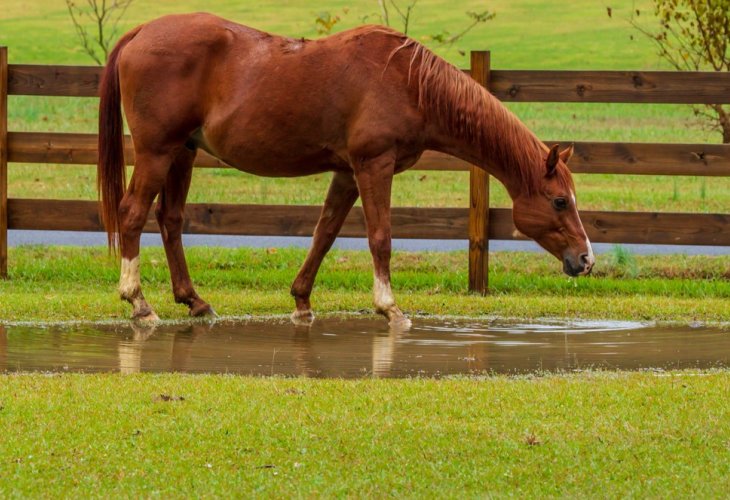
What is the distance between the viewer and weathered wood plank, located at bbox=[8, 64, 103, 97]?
11133mm

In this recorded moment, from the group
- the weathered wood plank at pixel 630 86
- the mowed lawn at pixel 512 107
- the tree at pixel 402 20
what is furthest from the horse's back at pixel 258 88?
the mowed lawn at pixel 512 107

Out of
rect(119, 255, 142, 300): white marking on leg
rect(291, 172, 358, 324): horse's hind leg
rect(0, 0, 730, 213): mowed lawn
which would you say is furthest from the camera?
rect(0, 0, 730, 213): mowed lawn

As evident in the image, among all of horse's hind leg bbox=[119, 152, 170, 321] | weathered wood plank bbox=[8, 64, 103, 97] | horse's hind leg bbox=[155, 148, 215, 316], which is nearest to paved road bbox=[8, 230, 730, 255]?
weathered wood plank bbox=[8, 64, 103, 97]

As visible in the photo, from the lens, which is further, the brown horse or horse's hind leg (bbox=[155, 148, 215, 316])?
horse's hind leg (bbox=[155, 148, 215, 316])

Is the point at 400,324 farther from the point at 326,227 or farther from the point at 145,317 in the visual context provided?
the point at 145,317

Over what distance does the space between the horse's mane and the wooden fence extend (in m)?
1.46

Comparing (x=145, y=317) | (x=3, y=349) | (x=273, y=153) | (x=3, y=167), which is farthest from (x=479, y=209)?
(x=3, y=349)

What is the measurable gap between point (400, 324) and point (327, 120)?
4.68ft

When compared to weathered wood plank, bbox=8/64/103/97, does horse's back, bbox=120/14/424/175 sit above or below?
above

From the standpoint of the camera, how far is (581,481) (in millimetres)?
5137

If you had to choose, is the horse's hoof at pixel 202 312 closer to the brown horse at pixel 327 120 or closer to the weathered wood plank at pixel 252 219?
the brown horse at pixel 327 120

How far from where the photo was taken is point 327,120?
898cm

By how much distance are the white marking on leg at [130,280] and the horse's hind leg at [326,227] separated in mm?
1067

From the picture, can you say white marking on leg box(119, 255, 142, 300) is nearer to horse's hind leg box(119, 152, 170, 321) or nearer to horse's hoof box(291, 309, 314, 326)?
horse's hind leg box(119, 152, 170, 321)
